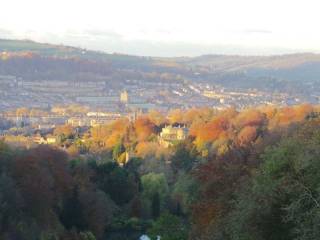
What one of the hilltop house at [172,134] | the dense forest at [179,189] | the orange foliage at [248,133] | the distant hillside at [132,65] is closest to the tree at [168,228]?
the dense forest at [179,189]

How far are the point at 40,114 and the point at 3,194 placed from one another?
59476mm

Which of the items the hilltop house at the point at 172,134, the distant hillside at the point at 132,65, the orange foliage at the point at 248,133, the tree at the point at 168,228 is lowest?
the distant hillside at the point at 132,65

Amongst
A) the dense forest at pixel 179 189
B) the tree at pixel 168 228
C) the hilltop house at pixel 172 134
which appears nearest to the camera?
the dense forest at pixel 179 189

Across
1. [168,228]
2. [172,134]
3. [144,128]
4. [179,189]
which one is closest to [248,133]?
[172,134]

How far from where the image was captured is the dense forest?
426 inches

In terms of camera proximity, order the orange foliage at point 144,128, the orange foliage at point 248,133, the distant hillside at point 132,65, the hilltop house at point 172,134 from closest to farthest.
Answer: the orange foliage at point 248,133 → the hilltop house at point 172,134 → the orange foliage at point 144,128 → the distant hillside at point 132,65

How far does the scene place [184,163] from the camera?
40750mm

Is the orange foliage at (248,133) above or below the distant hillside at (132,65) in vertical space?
above

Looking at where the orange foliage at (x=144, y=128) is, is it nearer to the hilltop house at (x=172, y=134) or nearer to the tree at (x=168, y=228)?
the hilltop house at (x=172, y=134)

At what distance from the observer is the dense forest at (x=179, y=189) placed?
10828mm

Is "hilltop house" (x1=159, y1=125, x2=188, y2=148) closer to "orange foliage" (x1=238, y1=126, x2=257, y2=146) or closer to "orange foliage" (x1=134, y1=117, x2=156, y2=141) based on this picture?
"orange foliage" (x1=134, y1=117, x2=156, y2=141)

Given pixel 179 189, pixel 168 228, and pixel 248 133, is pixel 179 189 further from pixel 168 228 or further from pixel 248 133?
pixel 248 133

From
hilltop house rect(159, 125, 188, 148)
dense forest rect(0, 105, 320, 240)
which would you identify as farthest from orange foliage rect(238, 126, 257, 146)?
hilltop house rect(159, 125, 188, 148)

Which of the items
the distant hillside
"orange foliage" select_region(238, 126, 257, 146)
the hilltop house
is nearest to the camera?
"orange foliage" select_region(238, 126, 257, 146)
